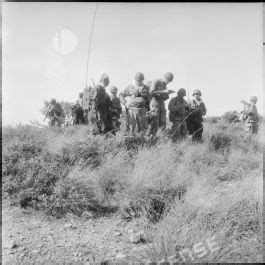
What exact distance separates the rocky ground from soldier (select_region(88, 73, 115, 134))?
395 centimetres

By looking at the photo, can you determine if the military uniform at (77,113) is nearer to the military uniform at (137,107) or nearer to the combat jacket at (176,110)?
the combat jacket at (176,110)

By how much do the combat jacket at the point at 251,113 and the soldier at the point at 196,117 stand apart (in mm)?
3292

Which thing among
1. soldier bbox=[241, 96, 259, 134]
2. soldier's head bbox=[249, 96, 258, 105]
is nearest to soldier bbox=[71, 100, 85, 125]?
soldier bbox=[241, 96, 259, 134]

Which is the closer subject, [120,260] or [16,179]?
[120,260]

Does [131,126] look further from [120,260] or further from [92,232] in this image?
[120,260]

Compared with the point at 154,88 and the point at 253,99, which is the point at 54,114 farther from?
the point at 253,99

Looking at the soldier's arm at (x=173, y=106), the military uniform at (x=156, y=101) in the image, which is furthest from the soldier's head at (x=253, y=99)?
the military uniform at (x=156, y=101)

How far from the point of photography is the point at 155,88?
8.40m

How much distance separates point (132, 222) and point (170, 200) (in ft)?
1.88

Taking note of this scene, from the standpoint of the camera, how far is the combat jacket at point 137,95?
7809 millimetres

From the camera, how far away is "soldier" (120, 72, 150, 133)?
7816 mm

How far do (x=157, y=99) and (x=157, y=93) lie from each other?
Result: 231mm

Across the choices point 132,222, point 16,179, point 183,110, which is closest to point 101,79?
point 183,110

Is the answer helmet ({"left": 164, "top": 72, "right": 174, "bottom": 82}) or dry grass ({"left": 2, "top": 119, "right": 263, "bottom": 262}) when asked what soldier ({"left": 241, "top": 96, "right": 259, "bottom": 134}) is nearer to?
helmet ({"left": 164, "top": 72, "right": 174, "bottom": 82})
